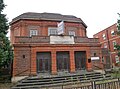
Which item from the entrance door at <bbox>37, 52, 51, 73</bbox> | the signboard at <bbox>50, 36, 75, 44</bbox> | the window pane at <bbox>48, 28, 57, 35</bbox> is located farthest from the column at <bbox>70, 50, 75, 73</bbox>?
the window pane at <bbox>48, 28, 57, 35</bbox>

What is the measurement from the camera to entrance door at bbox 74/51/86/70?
21422mm

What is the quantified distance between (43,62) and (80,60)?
16.9ft

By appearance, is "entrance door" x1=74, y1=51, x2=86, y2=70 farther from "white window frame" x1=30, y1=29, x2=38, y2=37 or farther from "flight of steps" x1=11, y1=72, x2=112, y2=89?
"white window frame" x1=30, y1=29, x2=38, y2=37

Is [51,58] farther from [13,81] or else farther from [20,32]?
[20,32]

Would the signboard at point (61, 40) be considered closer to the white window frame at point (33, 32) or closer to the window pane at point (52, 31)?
the window pane at point (52, 31)

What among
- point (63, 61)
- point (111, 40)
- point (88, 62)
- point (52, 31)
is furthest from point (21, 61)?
point (111, 40)

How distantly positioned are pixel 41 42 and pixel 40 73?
386 cm

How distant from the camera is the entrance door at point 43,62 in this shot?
65.2 feet

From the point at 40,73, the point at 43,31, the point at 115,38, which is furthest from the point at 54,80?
the point at 115,38

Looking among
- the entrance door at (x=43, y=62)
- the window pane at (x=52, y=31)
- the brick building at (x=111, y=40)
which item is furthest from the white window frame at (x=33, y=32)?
the brick building at (x=111, y=40)

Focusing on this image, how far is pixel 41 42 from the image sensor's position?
20.0 metres

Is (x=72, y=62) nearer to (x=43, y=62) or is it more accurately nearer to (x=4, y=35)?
(x=43, y=62)

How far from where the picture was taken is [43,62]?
20109 mm

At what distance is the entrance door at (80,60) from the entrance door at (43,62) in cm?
381
